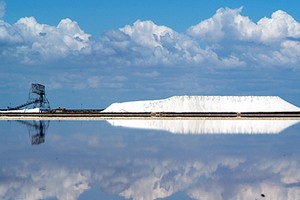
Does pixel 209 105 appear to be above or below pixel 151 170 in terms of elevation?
above

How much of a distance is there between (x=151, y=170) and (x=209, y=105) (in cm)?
6620

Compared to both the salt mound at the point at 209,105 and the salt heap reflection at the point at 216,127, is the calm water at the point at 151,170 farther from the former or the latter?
the salt mound at the point at 209,105

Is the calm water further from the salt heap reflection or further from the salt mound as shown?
the salt mound

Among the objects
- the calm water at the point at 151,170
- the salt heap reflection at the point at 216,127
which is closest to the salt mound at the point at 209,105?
the salt heap reflection at the point at 216,127

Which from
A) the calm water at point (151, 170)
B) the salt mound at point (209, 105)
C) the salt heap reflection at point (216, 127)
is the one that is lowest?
the calm water at point (151, 170)

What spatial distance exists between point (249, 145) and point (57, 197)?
15667 mm

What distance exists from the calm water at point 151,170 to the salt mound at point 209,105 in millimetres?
52572

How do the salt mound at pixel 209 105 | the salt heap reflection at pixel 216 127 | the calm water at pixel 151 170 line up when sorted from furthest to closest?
the salt mound at pixel 209 105 → the salt heap reflection at pixel 216 127 → the calm water at pixel 151 170

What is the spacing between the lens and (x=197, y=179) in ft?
51.6

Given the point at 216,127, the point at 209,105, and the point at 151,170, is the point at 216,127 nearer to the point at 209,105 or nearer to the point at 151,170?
the point at 151,170

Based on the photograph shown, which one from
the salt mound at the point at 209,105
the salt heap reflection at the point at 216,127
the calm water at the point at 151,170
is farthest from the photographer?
the salt mound at the point at 209,105

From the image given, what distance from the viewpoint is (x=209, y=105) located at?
8312 cm

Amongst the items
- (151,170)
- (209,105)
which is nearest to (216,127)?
(151,170)

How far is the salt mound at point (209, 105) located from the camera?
266 ft
